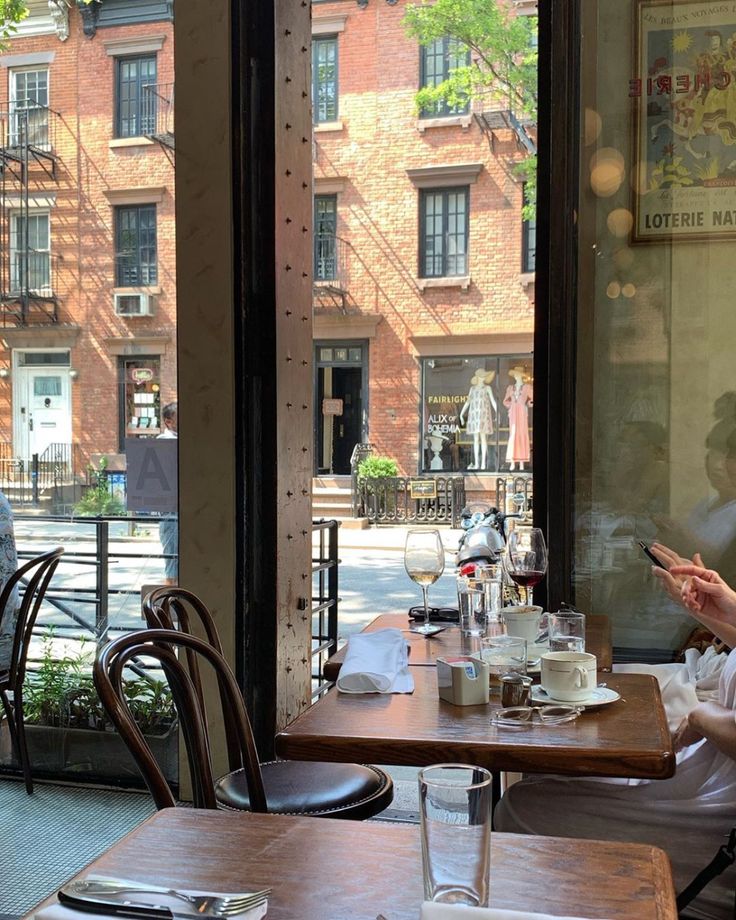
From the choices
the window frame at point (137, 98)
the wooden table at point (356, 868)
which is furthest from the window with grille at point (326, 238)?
the wooden table at point (356, 868)

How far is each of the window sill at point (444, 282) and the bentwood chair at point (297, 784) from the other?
37.6 ft

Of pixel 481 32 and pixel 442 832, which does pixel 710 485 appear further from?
pixel 481 32

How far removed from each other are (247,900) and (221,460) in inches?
92.0

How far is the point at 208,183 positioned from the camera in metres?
3.11

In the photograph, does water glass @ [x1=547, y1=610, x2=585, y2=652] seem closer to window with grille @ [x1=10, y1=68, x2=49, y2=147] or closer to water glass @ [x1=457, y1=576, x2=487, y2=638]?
water glass @ [x1=457, y1=576, x2=487, y2=638]

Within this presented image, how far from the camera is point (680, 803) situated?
1.92 metres

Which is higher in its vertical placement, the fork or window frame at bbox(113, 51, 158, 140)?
window frame at bbox(113, 51, 158, 140)

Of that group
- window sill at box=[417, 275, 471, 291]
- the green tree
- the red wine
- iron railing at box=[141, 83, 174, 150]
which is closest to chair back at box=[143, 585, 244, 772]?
the red wine

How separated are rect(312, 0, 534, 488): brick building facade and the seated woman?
1076cm

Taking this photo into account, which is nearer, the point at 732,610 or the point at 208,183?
the point at 732,610

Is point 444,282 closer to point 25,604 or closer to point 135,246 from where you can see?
point 135,246

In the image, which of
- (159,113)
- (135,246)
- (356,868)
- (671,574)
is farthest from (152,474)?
(356,868)

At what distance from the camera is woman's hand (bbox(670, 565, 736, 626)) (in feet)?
6.62

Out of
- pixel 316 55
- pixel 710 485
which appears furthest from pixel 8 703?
pixel 316 55
